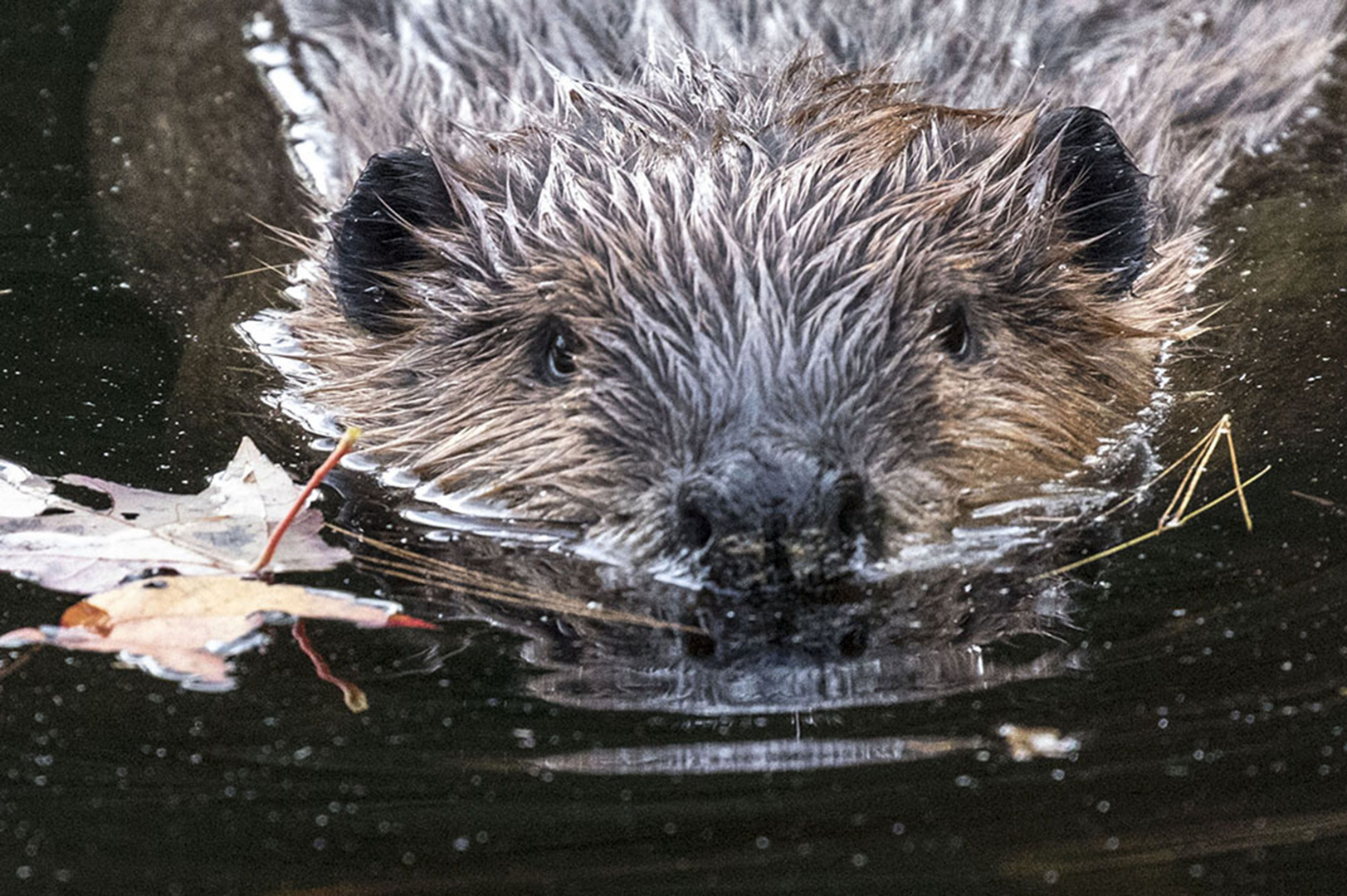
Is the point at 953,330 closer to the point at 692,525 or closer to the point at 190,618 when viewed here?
the point at 692,525

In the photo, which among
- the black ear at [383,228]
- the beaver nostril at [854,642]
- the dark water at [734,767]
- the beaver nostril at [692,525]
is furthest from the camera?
the black ear at [383,228]

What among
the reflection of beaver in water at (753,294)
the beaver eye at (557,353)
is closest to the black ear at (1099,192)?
the reflection of beaver in water at (753,294)

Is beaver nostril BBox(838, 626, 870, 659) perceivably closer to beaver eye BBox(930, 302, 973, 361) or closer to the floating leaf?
the floating leaf

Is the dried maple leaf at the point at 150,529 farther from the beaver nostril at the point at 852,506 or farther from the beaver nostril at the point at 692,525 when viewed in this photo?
the beaver nostril at the point at 852,506

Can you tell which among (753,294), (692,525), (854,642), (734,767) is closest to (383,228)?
(753,294)

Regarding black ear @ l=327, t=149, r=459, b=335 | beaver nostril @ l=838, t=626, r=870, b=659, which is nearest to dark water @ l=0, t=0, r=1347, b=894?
beaver nostril @ l=838, t=626, r=870, b=659
